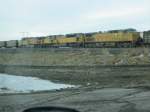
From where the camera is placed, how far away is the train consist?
6075cm

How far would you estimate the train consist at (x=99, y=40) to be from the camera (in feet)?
199

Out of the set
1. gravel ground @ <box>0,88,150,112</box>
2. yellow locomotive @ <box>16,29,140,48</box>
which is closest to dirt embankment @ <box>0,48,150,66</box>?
yellow locomotive @ <box>16,29,140,48</box>

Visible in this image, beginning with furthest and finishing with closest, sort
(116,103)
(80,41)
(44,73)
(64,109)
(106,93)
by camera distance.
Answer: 1. (80,41)
2. (44,73)
3. (106,93)
4. (116,103)
5. (64,109)

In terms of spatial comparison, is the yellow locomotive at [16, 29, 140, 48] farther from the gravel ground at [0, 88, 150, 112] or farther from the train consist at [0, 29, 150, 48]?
the gravel ground at [0, 88, 150, 112]

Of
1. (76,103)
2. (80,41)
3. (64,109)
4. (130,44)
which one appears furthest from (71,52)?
(64,109)

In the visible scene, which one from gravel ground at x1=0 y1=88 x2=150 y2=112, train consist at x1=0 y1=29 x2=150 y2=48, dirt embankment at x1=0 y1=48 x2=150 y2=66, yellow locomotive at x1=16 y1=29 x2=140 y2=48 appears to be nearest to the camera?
gravel ground at x1=0 y1=88 x2=150 y2=112

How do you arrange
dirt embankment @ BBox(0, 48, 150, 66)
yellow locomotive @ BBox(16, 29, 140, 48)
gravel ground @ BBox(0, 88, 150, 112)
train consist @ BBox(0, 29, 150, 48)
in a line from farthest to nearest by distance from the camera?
yellow locomotive @ BBox(16, 29, 140, 48) < train consist @ BBox(0, 29, 150, 48) < dirt embankment @ BBox(0, 48, 150, 66) < gravel ground @ BBox(0, 88, 150, 112)

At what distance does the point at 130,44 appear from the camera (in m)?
60.9

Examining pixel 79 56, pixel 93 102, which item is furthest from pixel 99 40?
pixel 93 102

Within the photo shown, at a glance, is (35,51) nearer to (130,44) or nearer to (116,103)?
(130,44)

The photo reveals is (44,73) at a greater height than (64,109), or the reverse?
(64,109)

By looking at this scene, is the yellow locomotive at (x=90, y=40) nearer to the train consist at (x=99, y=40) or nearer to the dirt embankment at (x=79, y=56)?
the train consist at (x=99, y=40)

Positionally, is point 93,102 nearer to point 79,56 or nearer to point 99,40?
point 79,56

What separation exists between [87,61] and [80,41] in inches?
804
